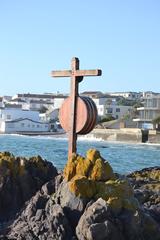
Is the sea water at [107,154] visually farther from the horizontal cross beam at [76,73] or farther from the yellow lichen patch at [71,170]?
the yellow lichen patch at [71,170]

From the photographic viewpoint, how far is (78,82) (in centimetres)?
1312

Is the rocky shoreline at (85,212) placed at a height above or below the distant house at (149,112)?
below

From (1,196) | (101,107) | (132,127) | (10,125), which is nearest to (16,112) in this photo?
(10,125)

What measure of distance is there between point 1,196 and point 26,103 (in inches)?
5623

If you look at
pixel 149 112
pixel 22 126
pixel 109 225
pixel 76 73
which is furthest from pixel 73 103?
pixel 22 126

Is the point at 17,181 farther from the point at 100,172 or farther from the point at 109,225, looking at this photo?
the point at 109,225

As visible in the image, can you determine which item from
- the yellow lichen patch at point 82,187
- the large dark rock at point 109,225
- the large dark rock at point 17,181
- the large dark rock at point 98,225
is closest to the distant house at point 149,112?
the large dark rock at point 17,181

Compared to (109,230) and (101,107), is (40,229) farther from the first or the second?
(101,107)

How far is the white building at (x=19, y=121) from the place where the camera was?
406ft

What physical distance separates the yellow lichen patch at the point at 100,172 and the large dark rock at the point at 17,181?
219cm

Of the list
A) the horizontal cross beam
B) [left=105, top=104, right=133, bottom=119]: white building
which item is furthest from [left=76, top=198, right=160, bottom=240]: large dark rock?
[left=105, top=104, right=133, bottom=119]: white building

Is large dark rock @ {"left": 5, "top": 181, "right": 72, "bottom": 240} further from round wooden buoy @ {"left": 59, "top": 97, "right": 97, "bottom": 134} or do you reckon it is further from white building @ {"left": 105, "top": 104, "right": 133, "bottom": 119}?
white building @ {"left": 105, "top": 104, "right": 133, "bottom": 119}

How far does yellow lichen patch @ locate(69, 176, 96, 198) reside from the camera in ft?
36.1

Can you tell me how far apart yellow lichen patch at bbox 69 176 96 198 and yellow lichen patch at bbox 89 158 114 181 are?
495 millimetres
